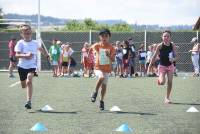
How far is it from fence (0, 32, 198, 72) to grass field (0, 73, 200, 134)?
56.6 ft

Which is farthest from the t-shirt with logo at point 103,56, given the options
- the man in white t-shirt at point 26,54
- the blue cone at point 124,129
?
the blue cone at point 124,129

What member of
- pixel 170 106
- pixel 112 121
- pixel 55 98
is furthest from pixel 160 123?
pixel 55 98

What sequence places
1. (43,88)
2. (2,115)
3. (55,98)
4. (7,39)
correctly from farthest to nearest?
(7,39) → (43,88) → (55,98) → (2,115)

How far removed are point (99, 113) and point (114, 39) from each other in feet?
78.7

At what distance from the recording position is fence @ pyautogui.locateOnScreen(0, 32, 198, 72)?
115ft

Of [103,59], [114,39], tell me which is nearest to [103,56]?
[103,59]

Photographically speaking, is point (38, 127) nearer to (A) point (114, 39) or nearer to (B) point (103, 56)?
(B) point (103, 56)

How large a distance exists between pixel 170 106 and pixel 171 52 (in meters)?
1.64

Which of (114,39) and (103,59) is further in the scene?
(114,39)

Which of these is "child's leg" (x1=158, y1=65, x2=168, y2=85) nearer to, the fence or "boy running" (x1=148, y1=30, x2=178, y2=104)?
"boy running" (x1=148, y1=30, x2=178, y2=104)

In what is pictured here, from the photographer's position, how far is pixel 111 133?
30.7 feet

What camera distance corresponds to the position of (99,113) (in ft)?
39.7

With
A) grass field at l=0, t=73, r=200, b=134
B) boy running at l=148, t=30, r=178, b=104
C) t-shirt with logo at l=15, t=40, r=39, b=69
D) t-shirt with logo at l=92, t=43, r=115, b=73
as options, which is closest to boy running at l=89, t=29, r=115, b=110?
t-shirt with logo at l=92, t=43, r=115, b=73

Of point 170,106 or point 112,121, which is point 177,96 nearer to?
point 170,106
